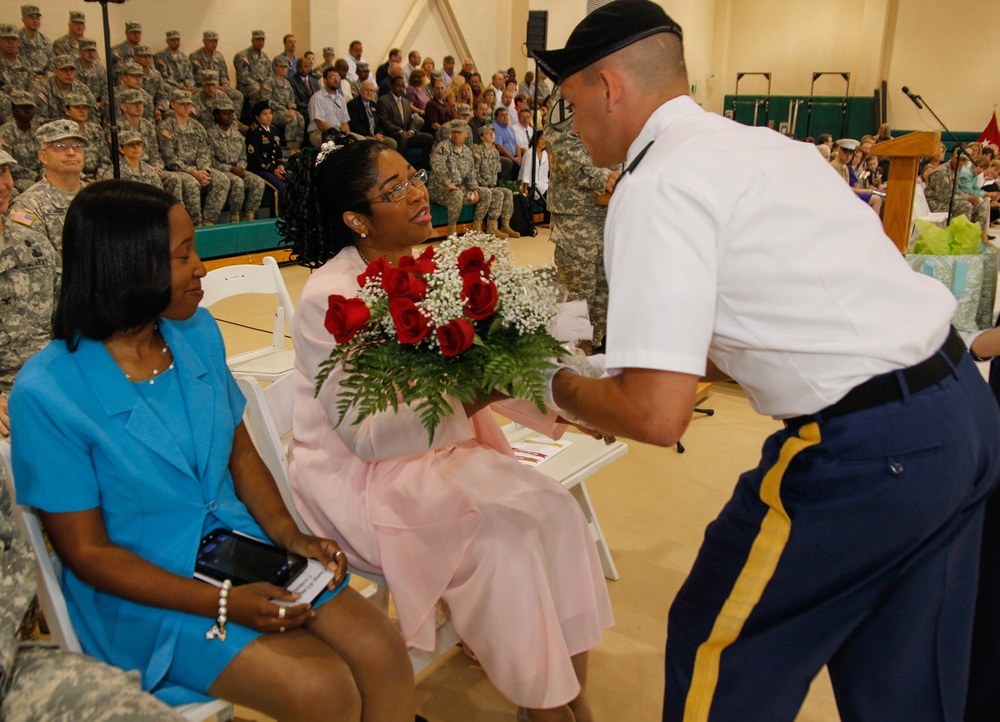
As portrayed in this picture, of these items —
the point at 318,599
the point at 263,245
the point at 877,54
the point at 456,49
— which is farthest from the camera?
the point at 877,54

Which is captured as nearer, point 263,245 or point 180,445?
point 180,445

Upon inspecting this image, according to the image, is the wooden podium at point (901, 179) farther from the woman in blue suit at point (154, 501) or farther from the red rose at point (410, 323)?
the woman in blue suit at point (154, 501)

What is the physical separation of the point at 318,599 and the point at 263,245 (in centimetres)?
812

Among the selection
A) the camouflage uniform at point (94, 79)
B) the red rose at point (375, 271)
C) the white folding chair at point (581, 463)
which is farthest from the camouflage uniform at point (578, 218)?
the camouflage uniform at point (94, 79)

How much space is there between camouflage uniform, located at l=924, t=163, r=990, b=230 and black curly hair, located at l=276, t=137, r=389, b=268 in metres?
10.2

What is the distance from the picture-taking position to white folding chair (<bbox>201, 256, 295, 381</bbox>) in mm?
3807

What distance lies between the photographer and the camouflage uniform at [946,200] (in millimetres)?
10859

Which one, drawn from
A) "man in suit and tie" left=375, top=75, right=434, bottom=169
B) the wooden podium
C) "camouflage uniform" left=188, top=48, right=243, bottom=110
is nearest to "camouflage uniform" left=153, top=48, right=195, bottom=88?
"camouflage uniform" left=188, top=48, right=243, bottom=110

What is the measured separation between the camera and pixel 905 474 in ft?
4.60

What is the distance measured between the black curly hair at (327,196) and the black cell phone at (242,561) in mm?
1022

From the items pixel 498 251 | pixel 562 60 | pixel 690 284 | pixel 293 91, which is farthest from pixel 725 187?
pixel 293 91

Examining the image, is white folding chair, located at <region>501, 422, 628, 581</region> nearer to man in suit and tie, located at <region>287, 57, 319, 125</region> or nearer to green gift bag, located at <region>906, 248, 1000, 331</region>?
green gift bag, located at <region>906, 248, 1000, 331</region>

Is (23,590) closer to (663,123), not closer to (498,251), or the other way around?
(498,251)

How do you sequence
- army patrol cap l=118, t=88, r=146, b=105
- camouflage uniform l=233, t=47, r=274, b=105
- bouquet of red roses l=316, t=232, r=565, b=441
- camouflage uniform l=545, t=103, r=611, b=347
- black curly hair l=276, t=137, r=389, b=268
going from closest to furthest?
bouquet of red roses l=316, t=232, r=565, b=441 < black curly hair l=276, t=137, r=389, b=268 < camouflage uniform l=545, t=103, r=611, b=347 < army patrol cap l=118, t=88, r=146, b=105 < camouflage uniform l=233, t=47, r=274, b=105
